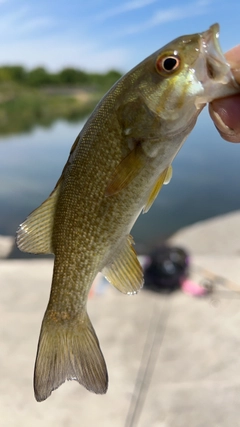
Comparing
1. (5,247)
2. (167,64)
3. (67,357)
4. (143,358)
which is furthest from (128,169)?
(5,247)

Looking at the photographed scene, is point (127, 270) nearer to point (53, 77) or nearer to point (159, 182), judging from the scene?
point (159, 182)

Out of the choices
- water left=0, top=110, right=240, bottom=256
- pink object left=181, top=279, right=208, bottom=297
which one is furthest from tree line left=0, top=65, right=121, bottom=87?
pink object left=181, top=279, right=208, bottom=297

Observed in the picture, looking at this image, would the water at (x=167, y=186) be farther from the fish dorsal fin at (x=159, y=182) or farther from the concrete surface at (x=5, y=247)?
the fish dorsal fin at (x=159, y=182)

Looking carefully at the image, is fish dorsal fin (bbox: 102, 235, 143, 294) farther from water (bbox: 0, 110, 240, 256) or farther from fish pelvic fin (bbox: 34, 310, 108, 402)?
water (bbox: 0, 110, 240, 256)

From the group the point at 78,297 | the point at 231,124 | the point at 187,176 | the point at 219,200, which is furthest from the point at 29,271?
the point at 187,176

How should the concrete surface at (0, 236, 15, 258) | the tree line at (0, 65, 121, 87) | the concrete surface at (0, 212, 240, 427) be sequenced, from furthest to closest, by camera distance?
the tree line at (0, 65, 121, 87) → the concrete surface at (0, 236, 15, 258) → the concrete surface at (0, 212, 240, 427)

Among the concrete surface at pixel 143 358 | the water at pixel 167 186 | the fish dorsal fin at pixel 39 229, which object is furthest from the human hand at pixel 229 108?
the water at pixel 167 186
